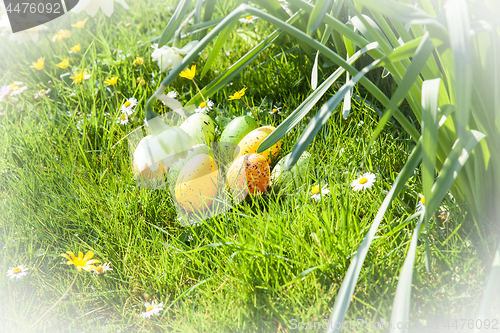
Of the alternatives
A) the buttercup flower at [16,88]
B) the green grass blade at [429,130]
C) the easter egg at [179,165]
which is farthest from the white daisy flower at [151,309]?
the buttercup flower at [16,88]

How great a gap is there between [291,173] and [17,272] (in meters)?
0.93

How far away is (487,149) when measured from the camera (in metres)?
0.84

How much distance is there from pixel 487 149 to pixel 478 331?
1.32 feet

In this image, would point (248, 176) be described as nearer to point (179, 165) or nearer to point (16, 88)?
point (179, 165)

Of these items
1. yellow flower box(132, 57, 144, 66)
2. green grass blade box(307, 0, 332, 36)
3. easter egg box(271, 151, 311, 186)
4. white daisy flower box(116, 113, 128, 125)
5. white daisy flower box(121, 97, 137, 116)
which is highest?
green grass blade box(307, 0, 332, 36)

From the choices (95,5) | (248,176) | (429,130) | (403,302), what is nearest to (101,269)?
(248,176)

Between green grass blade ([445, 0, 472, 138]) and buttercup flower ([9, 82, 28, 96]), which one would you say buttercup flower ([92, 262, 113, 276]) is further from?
buttercup flower ([9, 82, 28, 96])

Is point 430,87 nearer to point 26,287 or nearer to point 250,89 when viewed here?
point 250,89

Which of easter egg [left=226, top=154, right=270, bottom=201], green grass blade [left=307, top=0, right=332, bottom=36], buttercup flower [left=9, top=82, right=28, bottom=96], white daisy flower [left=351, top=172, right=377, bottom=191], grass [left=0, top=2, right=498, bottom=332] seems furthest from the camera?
buttercup flower [left=9, top=82, right=28, bottom=96]

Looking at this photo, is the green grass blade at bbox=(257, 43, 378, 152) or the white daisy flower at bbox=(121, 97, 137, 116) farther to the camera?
the white daisy flower at bbox=(121, 97, 137, 116)

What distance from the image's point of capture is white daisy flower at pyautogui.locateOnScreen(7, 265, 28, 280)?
1.12 metres

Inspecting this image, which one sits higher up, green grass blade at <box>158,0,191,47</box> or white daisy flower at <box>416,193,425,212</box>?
green grass blade at <box>158,0,191,47</box>

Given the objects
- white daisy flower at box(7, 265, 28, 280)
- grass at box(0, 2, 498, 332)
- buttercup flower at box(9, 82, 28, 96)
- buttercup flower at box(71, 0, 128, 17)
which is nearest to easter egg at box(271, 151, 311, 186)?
grass at box(0, 2, 498, 332)

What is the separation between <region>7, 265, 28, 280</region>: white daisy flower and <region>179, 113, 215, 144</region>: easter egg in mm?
695
